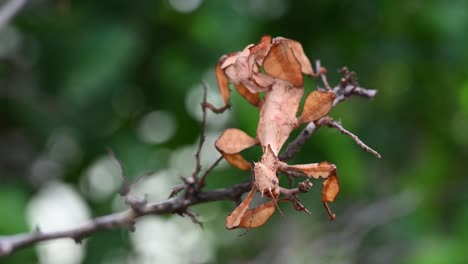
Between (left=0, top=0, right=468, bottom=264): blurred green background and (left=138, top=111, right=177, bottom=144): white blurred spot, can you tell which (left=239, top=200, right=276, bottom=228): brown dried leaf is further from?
(left=138, top=111, right=177, bottom=144): white blurred spot

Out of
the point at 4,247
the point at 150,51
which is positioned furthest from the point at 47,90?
the point at 4,247

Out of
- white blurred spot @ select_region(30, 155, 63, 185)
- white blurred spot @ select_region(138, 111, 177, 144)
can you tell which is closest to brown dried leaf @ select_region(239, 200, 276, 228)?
white blurred spot @ select_region(138, 111, 177, 144)

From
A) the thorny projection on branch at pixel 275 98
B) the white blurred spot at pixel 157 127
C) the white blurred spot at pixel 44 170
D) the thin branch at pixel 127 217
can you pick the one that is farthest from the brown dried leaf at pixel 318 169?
the white blurred spot at pixel 44 170

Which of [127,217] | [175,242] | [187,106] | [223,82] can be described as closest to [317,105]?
[223,82]

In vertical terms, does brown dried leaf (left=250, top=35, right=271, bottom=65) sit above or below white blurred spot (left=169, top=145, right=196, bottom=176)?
above

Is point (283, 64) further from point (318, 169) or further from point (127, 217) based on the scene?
point (127, 217)

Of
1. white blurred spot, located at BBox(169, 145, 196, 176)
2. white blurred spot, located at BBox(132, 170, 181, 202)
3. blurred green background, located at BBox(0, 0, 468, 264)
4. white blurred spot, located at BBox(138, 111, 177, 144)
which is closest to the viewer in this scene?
blurred green background, located at BBox(0, 0, 468, 264)
